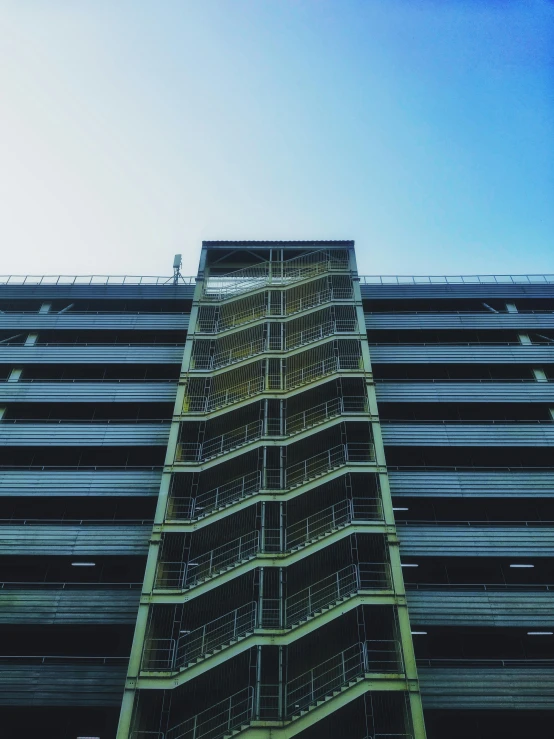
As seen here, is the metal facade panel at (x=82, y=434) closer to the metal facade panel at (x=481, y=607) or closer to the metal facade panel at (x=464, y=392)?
the metal facade panel at (x=464, y=392)

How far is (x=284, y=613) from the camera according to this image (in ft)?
63.4

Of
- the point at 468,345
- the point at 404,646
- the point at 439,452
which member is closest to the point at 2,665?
the point at 404,646

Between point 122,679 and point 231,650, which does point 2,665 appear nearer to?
point 122,679

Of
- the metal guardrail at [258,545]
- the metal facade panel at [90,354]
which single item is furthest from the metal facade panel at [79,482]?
the metal facade panel at [90,354]

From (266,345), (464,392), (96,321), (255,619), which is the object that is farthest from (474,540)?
(96,321)

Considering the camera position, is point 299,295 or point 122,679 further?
point 299,295

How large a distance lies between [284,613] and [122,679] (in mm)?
7675

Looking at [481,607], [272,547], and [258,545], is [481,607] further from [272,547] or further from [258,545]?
[258,545]

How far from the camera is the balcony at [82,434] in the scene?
89.7 ft

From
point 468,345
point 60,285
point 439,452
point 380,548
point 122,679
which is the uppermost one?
point 60,285

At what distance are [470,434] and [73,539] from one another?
69.3 ft

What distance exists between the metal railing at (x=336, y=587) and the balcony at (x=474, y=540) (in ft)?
9.66

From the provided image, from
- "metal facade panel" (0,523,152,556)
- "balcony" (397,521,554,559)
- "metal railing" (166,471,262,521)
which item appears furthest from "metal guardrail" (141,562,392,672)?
"metal facade panel" (0,523,152,556)

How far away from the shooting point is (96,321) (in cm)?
3281
